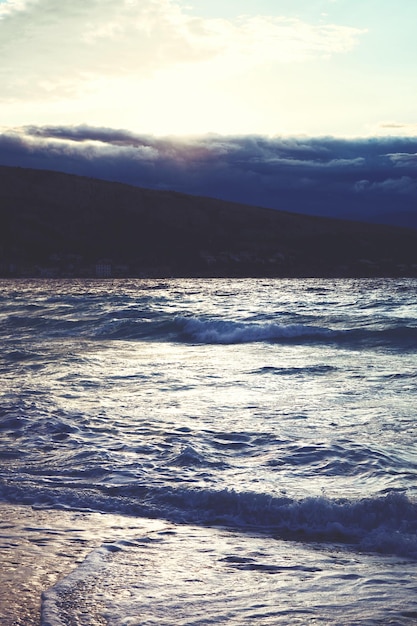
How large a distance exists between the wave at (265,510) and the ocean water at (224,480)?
17 millimetres

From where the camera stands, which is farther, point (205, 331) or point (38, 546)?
point (205, 331)

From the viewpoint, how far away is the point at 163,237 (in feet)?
277

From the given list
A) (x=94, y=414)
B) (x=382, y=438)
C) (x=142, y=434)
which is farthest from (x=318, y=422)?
(x=94, y=414)

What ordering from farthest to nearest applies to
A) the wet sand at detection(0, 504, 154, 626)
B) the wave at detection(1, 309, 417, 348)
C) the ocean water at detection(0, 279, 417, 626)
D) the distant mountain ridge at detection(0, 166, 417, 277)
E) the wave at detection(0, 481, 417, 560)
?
the distant mountain ridge at detection(0, 166, 417, 277), the wave at detection(1, 309, 417, 348), the wave at detection(0, 481, 417, 560), the ocean water at detection(0, 279, 417, 626), the wet sand at detection(0, 504, 154, 626)

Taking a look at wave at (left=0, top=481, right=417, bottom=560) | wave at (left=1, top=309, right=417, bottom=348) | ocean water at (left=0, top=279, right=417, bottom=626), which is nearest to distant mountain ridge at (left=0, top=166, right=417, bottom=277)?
wave at (left=1, top=309, right=417, bottom=348)

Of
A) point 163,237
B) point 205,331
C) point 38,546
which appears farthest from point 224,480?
point 163,237

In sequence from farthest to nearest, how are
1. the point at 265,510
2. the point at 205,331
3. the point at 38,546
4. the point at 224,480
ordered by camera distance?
the point at 205,331
the point at 224,480
the point at 265,510
the point at 38,546

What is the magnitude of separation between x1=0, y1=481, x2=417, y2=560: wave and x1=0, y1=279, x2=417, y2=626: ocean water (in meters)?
0.02

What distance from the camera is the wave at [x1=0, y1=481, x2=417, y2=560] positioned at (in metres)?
5.43

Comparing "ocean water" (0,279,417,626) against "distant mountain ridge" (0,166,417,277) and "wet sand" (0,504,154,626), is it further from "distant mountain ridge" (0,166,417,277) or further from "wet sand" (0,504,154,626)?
"distant mountain ridge" (0,166,417,277)

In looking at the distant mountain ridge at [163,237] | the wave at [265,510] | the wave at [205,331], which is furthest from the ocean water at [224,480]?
the distant mountain ridge at [163,237]

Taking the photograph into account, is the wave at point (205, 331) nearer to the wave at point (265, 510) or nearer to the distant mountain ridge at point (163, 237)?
the wave at point (265, 510)

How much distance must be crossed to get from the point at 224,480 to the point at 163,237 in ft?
259

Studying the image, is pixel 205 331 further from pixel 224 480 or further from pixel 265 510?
pixel 265 510
